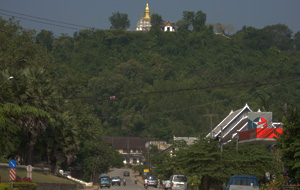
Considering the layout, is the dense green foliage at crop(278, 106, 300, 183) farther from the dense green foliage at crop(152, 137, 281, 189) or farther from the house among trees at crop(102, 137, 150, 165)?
the house among trees at crop(102, 137, 150, 165)

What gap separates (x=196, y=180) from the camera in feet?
155

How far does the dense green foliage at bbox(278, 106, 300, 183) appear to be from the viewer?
26703 mm

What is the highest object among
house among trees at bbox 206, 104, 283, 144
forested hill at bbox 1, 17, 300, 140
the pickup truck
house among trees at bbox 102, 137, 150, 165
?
forested hill at bbox 1, 17, 300, 140

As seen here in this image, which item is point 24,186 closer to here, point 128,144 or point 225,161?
point 225,161

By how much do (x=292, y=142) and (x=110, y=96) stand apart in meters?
23.9

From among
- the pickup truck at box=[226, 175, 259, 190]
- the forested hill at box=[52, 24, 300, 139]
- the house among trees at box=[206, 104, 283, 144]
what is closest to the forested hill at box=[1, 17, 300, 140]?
the forested hill at box=[52, 24, 300, 139]

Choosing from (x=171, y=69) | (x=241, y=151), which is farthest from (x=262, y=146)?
(x=171, y=69)

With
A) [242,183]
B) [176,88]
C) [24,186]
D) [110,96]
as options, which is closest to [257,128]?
[110,96]

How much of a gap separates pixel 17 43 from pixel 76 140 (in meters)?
16.1

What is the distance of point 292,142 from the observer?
27469 millimetres

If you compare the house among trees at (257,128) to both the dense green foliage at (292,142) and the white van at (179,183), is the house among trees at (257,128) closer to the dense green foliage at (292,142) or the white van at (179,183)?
the white van at (179,183)

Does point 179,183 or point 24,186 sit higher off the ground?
point 179,183

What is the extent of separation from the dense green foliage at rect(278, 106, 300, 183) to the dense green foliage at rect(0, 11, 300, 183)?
456 cm

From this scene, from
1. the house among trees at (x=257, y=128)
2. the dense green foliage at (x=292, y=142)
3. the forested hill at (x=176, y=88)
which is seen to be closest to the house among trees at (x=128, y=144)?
the forested hill at (x=176, y=88)
